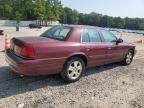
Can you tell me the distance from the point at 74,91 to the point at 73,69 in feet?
2.37

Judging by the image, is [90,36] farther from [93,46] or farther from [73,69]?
[73,69]

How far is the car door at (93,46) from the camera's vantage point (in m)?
6.01

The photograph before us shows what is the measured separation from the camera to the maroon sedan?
194 inches

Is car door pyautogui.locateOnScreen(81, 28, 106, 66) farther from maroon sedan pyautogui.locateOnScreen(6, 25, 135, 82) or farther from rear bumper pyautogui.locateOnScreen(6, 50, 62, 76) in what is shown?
rear bumper pyautogui.locateOnScreen(6, 50, 62, 76)

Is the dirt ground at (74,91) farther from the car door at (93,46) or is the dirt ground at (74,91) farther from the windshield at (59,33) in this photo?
the windshield at (59,33)

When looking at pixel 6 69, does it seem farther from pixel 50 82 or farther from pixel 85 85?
pixel 85 85

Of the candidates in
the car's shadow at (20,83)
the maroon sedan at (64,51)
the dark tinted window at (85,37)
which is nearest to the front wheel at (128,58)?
the maroon sedan at (64,51)

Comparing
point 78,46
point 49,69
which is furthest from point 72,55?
point 49,69

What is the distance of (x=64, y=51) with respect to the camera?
17.7 ft

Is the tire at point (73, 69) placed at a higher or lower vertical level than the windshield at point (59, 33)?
lower

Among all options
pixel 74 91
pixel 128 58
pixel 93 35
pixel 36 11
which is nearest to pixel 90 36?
pixel 93 35

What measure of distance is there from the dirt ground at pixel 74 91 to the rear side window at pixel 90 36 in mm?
1182

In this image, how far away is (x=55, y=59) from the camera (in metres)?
5.25

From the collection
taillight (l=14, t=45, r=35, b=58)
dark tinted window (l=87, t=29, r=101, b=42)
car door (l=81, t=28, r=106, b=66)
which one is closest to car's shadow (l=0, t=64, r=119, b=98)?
taillight (l=14, t=45, r=35, b=58)
